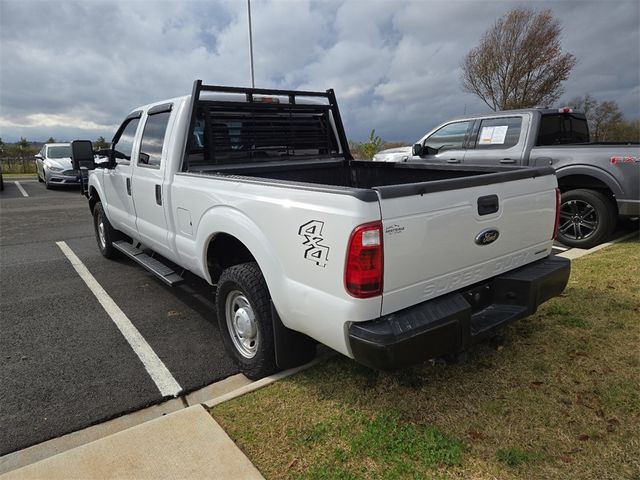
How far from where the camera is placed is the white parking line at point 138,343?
10.2ft

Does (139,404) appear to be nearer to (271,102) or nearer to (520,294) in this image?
(520,294)

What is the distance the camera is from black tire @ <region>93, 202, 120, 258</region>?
19.4 ft

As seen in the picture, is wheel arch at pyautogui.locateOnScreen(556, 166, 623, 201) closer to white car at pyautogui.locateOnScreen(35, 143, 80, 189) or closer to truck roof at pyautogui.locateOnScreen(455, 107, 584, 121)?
truck roof at pyautogui.locateOnScreen(455, 107, 584, 121)

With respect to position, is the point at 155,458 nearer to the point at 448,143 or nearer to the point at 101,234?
the point at 101,234

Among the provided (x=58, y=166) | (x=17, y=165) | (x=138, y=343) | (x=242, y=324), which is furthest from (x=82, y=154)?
(x=17, y=165)

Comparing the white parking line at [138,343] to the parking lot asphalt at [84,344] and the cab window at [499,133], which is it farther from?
the cab window at [499,133]

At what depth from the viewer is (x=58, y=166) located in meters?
15.8

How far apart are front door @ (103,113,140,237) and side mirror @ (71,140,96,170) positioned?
0.22m

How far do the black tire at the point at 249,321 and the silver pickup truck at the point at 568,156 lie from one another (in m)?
3.30

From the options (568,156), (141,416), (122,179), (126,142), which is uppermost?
(126,142)

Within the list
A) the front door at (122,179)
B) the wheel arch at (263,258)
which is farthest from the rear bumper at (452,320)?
the front door at (122,179)

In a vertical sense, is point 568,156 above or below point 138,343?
above

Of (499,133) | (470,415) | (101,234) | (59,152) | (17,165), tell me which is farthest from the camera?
(17,165)

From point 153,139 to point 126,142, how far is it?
89cm
